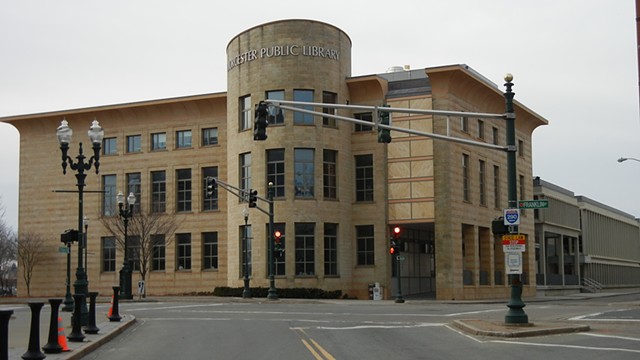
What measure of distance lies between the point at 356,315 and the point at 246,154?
25374mm

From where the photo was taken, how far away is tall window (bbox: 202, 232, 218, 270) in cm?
5966

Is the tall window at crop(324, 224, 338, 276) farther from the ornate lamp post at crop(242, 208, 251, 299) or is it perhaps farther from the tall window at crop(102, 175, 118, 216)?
the tall window at crop(102, 175, 118, 216)

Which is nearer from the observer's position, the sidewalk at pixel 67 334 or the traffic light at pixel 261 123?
the sidewalk at pixel 67 334

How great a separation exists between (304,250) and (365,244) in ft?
15.9

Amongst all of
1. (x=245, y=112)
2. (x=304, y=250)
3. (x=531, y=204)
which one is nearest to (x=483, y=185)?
(x=304, y=250)

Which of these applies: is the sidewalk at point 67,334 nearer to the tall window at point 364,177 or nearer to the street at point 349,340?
the street at point 349,340

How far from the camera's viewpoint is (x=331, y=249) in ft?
174

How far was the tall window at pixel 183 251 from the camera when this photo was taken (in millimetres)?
60594

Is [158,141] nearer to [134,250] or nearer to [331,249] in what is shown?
[134,250]

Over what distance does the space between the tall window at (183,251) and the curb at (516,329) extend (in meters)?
39.9

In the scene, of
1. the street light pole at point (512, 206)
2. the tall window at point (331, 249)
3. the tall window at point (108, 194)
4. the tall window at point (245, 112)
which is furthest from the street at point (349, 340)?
the tall window at point (108, 194)

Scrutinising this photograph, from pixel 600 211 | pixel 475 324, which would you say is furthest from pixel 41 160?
pixel 600 211

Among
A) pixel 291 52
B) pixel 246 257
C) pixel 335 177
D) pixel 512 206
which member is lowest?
pixel 246 257

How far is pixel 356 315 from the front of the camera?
3016cm
